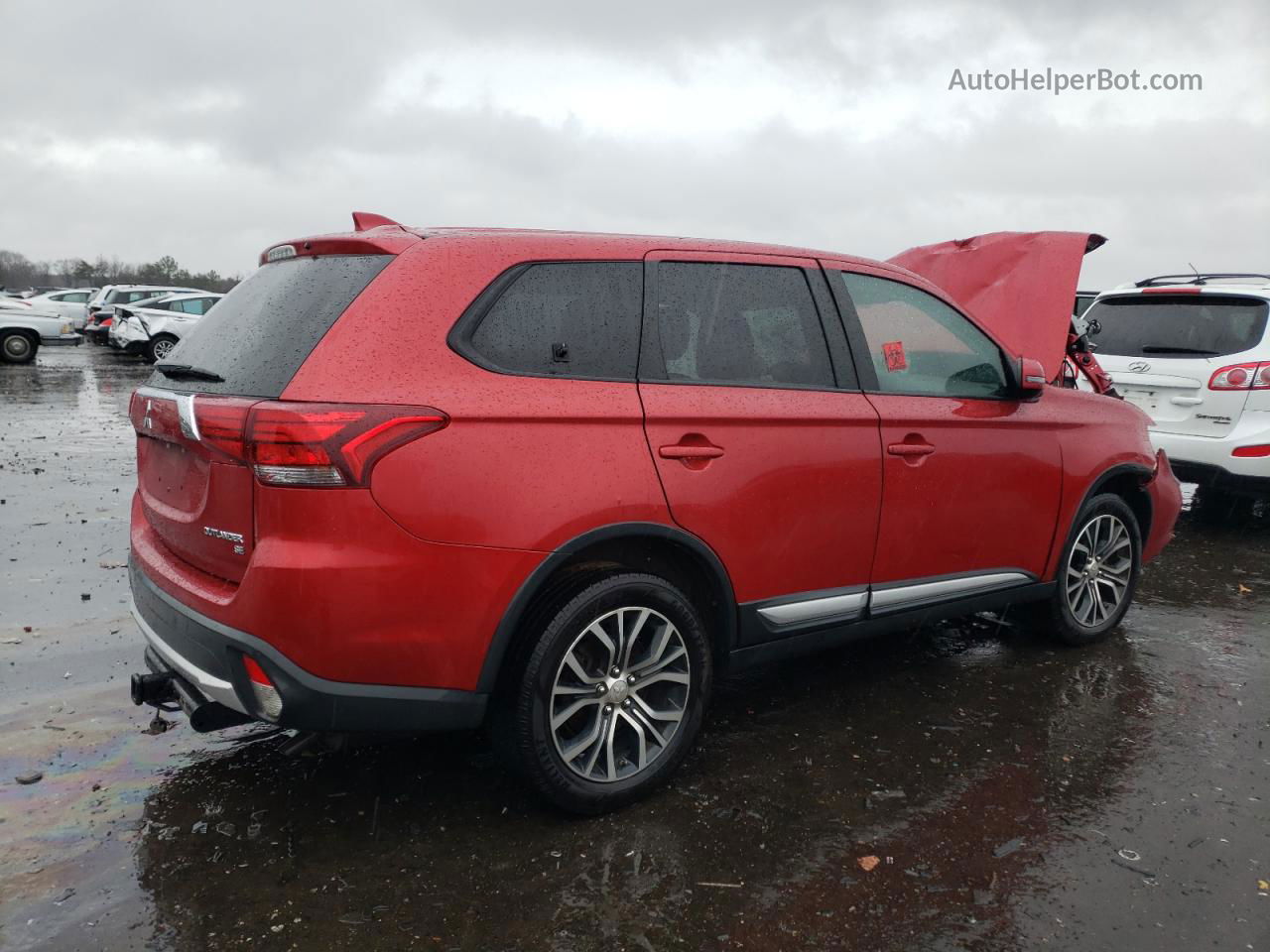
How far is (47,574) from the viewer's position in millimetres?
5605

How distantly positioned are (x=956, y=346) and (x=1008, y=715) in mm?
1541

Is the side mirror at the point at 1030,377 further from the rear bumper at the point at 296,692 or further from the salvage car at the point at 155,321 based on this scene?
the salvage car at the point at 155,321

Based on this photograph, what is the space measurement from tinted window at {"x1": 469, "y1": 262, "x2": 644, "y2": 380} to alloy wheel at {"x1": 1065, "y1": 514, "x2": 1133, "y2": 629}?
2672 mm

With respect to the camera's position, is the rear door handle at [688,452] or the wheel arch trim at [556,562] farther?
the rear door handle at [688,452]

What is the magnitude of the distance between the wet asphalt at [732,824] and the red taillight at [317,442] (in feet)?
3.37

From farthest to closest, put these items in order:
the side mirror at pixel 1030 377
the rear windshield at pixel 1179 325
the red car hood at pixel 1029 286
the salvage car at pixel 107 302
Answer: the salvage car at pixel 107 302 < the rear windshield at pixel 1179 325 < the red car hood at pixel 1029 286 < the side mirror at pixel 1030 377

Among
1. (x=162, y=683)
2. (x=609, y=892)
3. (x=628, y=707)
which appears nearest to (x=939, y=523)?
(x=628, y=707)

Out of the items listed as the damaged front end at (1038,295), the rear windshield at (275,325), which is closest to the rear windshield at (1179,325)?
the damaged front end at (1038,295)

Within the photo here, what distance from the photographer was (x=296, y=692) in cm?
261

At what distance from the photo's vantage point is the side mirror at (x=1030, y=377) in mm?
4152

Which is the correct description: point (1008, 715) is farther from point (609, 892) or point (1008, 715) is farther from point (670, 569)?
point (609, 892)

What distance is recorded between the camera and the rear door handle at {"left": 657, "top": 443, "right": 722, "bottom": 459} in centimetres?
308

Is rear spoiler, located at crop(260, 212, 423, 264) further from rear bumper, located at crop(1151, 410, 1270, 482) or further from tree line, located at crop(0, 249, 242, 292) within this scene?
tree line, located at crop(0, 249, 242, 292)

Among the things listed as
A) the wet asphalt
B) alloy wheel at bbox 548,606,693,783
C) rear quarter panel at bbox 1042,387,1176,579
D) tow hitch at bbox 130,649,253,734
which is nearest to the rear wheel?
the wet asphalt
